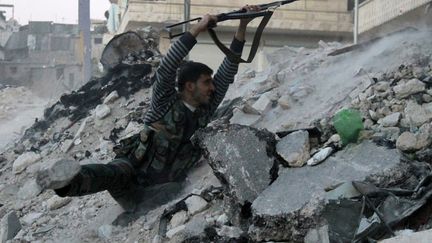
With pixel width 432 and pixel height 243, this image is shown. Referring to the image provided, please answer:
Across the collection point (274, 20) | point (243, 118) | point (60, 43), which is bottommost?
point (60, 43)

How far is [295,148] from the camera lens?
3867 mm

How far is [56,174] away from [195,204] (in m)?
0.83

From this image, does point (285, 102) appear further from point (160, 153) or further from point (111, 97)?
point (111, 97)

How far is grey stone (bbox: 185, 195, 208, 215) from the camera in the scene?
401 centimetres

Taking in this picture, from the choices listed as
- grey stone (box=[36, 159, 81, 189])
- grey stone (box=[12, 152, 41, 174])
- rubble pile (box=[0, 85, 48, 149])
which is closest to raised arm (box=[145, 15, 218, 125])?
grey stone (box=[36, 159, 81, 189])

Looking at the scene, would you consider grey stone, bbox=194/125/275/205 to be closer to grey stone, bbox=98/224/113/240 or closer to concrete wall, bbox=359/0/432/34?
grey stone, bbox=98/224/113/240

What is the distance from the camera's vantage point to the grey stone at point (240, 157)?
372 cm

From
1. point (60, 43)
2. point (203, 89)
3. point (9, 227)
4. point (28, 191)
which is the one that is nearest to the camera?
point (203, 89)

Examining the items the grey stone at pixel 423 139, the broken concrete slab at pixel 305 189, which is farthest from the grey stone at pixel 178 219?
the grey stone at pixel 423 139

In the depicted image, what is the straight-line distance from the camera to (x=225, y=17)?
170 inches

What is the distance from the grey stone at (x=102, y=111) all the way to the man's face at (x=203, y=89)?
103 inches

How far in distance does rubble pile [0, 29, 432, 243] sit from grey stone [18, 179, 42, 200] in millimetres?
19

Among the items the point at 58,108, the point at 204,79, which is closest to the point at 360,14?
the point at 58,108

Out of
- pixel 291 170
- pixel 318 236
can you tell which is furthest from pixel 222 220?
pixel 318 236
